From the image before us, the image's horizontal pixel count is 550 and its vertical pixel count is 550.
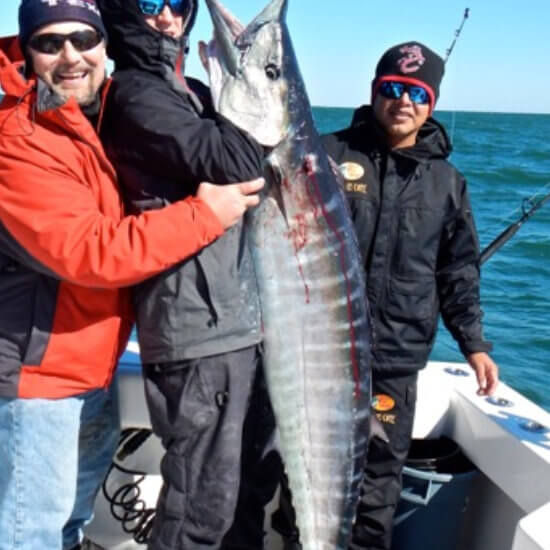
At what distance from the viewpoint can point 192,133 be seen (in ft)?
6.82

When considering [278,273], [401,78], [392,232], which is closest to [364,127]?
[401,78]

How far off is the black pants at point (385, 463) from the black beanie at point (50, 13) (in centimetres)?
194

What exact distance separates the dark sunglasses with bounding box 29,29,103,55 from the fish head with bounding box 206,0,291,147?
1.24ft

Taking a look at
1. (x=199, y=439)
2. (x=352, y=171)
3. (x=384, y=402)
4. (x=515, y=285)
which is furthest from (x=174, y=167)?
(x=515, y=285)

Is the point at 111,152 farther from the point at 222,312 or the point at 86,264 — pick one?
the point at 222,312

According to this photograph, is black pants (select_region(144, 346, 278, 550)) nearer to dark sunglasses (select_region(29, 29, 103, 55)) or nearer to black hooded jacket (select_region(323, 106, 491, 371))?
black hooded jacket (select_region(323, 106, 491, 371))

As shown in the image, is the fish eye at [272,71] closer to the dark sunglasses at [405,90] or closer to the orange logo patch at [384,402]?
the dark sunglasses at [405,90]

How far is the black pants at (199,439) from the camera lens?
2.36 metres

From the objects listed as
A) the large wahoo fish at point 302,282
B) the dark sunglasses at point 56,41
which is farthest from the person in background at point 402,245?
the dark sunglasses at point 56,41

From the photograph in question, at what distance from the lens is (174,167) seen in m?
2.14

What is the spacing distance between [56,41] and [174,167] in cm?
51

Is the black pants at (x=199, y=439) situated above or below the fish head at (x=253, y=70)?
below

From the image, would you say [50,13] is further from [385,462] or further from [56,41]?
[385,462]

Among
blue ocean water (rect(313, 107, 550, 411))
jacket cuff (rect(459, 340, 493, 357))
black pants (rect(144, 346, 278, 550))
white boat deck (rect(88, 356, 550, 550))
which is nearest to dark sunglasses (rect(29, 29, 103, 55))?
black pants (rect(144, 346, 278, 550))
